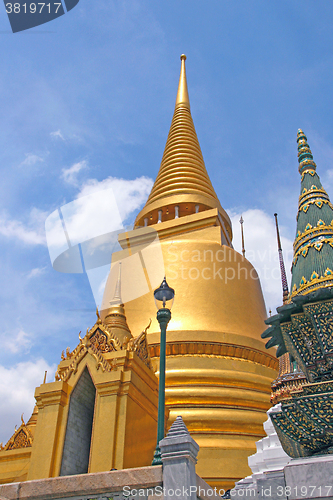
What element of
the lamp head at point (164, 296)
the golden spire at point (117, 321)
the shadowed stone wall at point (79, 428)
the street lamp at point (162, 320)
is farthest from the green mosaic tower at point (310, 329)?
the golden spire at point (117, 321)

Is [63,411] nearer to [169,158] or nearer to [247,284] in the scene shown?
[247,284]

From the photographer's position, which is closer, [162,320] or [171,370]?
[162,320]

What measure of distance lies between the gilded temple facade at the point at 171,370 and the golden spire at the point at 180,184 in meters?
0.08

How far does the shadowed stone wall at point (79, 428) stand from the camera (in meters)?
8.79

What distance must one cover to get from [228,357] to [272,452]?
6995 mm

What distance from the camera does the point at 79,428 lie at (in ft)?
30.6

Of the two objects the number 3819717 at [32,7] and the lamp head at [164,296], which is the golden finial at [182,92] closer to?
the number 3819717 at [32,7]

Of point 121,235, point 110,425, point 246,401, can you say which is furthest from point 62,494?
point 121,235

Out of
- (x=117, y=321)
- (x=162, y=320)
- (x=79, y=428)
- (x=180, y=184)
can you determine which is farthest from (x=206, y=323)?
(x=180, y=184)

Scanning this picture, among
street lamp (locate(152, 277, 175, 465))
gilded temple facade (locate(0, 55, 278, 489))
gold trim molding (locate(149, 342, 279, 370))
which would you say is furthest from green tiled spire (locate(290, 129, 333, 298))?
gold trim molding (locate(149, 342, 279, 370))

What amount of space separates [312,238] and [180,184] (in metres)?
13.9

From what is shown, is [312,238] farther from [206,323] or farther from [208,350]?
[206,323]

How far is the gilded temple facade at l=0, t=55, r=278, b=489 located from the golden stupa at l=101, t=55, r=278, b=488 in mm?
32

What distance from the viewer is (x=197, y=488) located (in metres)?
4.04
